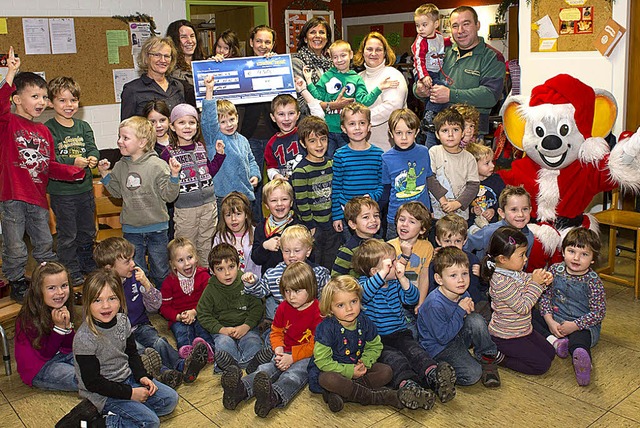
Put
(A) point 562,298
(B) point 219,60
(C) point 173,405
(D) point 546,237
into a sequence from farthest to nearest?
1. (B) point 219,60
2. (D) point 546,237
3. (A) point 562,298
4. (C) point 173,405

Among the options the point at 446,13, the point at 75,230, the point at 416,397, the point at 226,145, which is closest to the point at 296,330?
the point at 416,397

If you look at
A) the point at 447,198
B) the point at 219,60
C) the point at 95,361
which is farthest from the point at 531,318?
the point at 219,60

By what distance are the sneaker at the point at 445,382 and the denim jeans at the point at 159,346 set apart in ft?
4.92

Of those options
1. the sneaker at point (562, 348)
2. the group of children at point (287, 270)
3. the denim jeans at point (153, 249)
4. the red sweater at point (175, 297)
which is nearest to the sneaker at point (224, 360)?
the group of children at point (287, 270)

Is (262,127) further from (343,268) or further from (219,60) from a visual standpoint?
(343,268)

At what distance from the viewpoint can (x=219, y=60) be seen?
5.46 m

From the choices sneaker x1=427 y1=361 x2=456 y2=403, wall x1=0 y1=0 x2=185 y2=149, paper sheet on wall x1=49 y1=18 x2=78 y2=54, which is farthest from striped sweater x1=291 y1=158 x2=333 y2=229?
paper sheet on wall x1=49 y1=18 x2=78 y2=54

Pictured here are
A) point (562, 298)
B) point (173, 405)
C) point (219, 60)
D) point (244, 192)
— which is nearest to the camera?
point (173, 405)

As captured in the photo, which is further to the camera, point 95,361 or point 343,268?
point 343,268

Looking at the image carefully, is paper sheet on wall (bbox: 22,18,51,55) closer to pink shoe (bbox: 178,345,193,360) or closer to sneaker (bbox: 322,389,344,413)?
pink shoe (bbox: 178,345,193,360)

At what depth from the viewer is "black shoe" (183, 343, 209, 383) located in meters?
3.86

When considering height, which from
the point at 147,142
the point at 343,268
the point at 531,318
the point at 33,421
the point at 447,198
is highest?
the point at 147,142

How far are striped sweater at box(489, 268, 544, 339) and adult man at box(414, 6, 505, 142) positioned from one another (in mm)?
1793

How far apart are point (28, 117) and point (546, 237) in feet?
12.1
